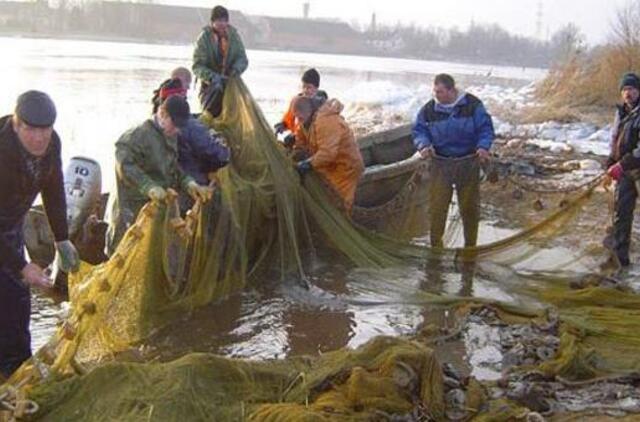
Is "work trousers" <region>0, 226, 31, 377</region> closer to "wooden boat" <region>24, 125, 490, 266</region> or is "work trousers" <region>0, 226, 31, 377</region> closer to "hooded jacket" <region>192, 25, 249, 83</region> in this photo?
"wooden boat" <region>24, 125, 490, 266</region>

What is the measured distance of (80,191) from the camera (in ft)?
22.8

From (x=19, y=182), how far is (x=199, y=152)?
257cm

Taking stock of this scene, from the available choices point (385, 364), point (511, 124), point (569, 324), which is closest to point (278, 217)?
point (569, 324)

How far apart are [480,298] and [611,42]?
20.5 metres

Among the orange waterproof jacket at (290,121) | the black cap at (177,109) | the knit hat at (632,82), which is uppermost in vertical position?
the knit hat at (632,82)

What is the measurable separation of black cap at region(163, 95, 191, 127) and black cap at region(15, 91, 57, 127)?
189 cm

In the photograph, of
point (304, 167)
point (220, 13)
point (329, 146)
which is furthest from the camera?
point (220, 13)

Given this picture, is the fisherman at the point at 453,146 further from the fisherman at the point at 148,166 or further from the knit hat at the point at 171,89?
the fisherman at the point at 148,166

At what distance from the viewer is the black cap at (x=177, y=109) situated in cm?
581

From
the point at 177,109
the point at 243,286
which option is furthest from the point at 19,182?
the point at 243,286

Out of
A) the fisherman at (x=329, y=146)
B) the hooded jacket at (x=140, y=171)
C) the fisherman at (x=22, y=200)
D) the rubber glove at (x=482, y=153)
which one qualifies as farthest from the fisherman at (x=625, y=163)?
the fisherman at (x=22, y=200)

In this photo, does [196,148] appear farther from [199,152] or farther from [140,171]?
[140,171]

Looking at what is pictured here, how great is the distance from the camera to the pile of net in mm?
3609

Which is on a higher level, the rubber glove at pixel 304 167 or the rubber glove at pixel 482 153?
the rubber glove at pixel 482 153
